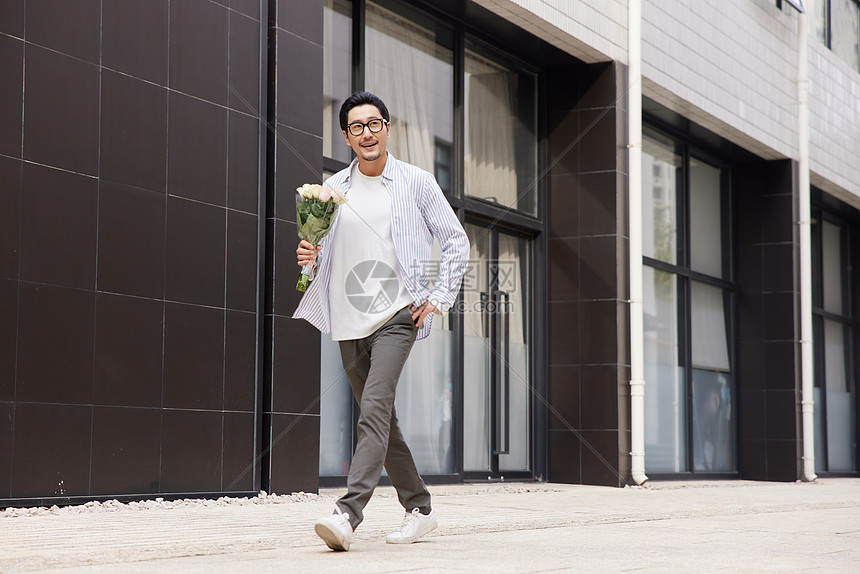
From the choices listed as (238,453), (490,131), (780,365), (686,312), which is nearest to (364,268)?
(238,453)

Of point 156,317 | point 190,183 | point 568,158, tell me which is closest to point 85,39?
point 190,183

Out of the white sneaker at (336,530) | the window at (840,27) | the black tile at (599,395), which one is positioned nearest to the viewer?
the white sneaker at (336,530)

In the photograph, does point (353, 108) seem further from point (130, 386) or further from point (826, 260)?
point (826, 260)

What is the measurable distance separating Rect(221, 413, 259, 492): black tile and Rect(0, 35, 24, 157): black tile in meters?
2.24

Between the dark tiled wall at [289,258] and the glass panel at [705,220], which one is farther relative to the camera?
the glass panel at [705,220]

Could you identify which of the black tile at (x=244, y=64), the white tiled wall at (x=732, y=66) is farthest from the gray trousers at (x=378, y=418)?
the white tiled wall at (x=732, y=66)

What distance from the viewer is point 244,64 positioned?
24.7 feet

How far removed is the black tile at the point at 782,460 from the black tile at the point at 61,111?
1057 cm

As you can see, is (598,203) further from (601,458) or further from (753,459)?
(753,459)

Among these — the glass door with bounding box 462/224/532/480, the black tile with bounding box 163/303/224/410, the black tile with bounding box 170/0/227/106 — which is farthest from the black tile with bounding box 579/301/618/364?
the black tile with bounding box 170/0/227/106

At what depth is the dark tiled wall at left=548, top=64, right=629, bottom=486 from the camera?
11000mm

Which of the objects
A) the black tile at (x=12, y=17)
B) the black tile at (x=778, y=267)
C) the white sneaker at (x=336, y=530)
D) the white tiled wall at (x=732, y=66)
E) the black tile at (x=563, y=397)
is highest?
the white tiled wall at (x=732, y=66)

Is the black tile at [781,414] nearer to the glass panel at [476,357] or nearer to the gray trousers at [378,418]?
the glass panel at [476,357]

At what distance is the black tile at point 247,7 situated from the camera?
295 inches
